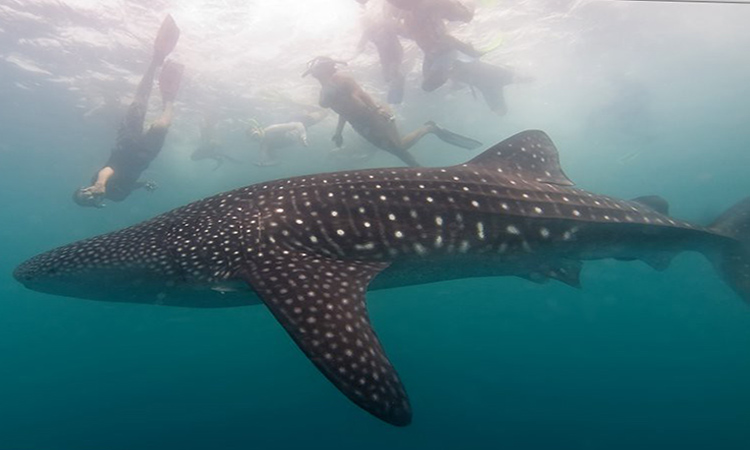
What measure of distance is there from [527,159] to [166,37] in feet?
67.6

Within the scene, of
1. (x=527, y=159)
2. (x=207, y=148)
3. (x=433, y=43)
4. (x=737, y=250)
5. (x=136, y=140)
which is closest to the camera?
(x=527, y=159)

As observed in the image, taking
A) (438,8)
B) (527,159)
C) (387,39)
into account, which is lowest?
(527,159)

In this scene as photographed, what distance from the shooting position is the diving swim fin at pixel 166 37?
20.2 metres

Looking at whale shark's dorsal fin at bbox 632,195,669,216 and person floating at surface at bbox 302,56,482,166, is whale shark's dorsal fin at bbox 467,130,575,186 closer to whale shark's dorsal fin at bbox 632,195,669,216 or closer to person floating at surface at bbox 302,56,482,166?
whale shark's dorsal fin at bbox 632,195,669,216

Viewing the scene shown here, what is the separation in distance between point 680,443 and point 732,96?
221 feet

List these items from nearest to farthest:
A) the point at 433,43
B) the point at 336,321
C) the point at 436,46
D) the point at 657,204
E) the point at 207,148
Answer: the point at 336,321
the point at 657,204
the point at 433,43
the point at 436,46
the point at 207,148

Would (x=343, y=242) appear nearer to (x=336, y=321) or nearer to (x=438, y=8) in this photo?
(x=336, y=321)

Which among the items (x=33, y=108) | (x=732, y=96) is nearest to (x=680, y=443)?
(x=33, y=108)

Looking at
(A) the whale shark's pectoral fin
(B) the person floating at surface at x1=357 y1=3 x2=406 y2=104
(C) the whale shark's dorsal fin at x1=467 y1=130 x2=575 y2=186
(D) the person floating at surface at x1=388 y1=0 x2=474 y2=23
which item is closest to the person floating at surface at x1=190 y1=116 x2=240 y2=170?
(B) the person floating at surface at x1=357 y1=3 x2=406 y2=104

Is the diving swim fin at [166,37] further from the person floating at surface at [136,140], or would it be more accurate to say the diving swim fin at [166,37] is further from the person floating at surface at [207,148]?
the person floating at surface at [207,148]

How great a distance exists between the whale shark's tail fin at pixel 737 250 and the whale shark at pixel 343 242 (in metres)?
1.93

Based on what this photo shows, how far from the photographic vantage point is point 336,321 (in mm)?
4133

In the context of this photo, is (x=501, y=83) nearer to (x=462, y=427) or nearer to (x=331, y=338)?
(x=462, y=427)

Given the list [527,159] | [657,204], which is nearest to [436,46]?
[657,204]
